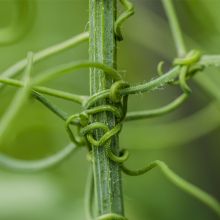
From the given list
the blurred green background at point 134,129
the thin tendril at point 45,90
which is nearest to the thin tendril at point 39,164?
the thin tendril at point 45,90

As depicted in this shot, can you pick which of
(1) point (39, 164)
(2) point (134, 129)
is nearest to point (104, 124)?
(1) point (39, 164)

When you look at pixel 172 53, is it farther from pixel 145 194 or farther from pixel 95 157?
pixel 95 157

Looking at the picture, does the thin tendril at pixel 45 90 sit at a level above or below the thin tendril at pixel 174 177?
above

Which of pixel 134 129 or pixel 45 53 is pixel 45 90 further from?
pixel 134 129

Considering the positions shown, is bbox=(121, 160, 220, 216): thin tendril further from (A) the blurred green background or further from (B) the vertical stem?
(A) the blurred green background

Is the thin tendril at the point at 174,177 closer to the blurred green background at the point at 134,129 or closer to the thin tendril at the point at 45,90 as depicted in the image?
the thin tendril at the point at 45,90

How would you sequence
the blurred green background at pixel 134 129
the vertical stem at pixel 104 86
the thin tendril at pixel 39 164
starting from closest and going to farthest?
the vertical stem at pixel 104 86
the thin tendril at pixel 39 164
the blurred green background at pixel 134 129

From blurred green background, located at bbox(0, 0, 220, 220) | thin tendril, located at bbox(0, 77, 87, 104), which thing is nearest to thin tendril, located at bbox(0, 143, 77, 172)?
thin tendril, located at bbox(0, 77, 87, 104)
